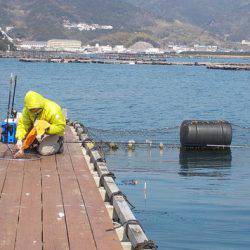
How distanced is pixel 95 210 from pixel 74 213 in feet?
1.14

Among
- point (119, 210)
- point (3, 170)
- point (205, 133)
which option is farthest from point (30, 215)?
point (205, 133)

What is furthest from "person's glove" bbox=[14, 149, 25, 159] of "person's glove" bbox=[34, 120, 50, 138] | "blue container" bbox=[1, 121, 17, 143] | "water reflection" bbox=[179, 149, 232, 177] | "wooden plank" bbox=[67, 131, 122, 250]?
"water reflection" bbox=[179, 149, 232, 177]

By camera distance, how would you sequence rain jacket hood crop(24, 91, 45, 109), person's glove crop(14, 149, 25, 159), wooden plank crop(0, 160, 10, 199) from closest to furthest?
wooden plank crop(0, 160, 10, 199) → rain jacket hood crop(24, 91, 45, 109) → person's glove crop(14, 149, 25, 159)

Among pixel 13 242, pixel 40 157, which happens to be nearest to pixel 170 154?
pixel 40 157

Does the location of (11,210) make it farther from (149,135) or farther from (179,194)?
(149,135)

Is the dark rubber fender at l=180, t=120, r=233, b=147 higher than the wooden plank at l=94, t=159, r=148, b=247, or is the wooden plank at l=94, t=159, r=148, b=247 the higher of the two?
the wooden plank at l=94, t=159, r=148, b=247

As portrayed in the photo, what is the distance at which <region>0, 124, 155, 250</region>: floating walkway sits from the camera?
834 cm

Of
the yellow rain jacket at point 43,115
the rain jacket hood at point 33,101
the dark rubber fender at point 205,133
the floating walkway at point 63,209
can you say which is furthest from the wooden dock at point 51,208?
the dark rubber fender at point 205,133

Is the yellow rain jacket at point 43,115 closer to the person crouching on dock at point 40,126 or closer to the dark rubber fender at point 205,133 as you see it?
the person crouching on dock at point 40,126

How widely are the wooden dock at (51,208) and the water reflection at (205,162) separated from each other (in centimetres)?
817

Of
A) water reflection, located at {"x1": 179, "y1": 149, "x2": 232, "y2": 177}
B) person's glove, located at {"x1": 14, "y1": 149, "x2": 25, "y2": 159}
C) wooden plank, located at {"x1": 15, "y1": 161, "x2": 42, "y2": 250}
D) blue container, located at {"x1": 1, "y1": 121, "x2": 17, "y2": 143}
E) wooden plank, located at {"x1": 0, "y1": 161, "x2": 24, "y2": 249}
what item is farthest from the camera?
water reflection, located at {"x1": 179, "y1": 149, "x2": 232, "y2": 177}

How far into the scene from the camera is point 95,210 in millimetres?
9805

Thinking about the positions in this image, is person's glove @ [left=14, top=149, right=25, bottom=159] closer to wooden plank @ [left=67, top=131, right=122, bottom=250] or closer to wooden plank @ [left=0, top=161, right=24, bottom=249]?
wooden plank @ [left=0, top=161, right=24, bottom=249]

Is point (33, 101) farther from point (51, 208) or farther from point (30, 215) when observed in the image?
point (30, 215)
